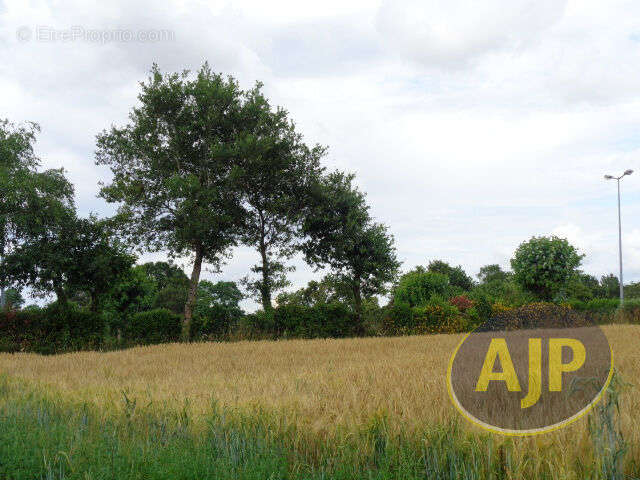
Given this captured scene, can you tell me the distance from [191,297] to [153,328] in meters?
2.94

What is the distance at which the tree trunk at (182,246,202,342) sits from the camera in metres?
22.6

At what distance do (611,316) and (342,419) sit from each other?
98.0 ft

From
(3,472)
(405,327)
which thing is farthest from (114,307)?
(3,472)

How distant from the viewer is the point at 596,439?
3.23 meters

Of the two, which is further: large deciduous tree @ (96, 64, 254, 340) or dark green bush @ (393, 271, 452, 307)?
dark green bush @ (393, 271, 452, 307)

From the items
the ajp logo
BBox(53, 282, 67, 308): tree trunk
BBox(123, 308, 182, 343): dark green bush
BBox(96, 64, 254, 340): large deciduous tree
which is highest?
BBox(96, 64, 254, 340): large deciduous tree

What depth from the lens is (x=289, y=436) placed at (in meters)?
4.79

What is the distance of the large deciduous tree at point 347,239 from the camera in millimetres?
29109

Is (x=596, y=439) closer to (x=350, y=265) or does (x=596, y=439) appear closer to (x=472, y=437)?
(x=472, y=437)

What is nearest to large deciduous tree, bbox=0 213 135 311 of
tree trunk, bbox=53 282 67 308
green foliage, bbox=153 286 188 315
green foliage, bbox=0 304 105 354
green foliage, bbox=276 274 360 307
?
tree trunk, bbox=53 282 67 308

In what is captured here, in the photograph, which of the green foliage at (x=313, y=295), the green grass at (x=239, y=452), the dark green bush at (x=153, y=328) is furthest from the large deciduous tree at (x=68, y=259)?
the green grass at (x=239, y=452)

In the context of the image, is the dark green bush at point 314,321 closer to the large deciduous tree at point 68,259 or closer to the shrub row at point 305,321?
the shrub row at point 305,321

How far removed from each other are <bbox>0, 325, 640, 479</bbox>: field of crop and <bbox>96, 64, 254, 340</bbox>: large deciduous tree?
58.3 feet

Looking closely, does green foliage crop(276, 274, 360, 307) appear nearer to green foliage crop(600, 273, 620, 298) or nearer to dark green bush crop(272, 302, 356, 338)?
dark green bush crop(272, 302, 356, 338)
